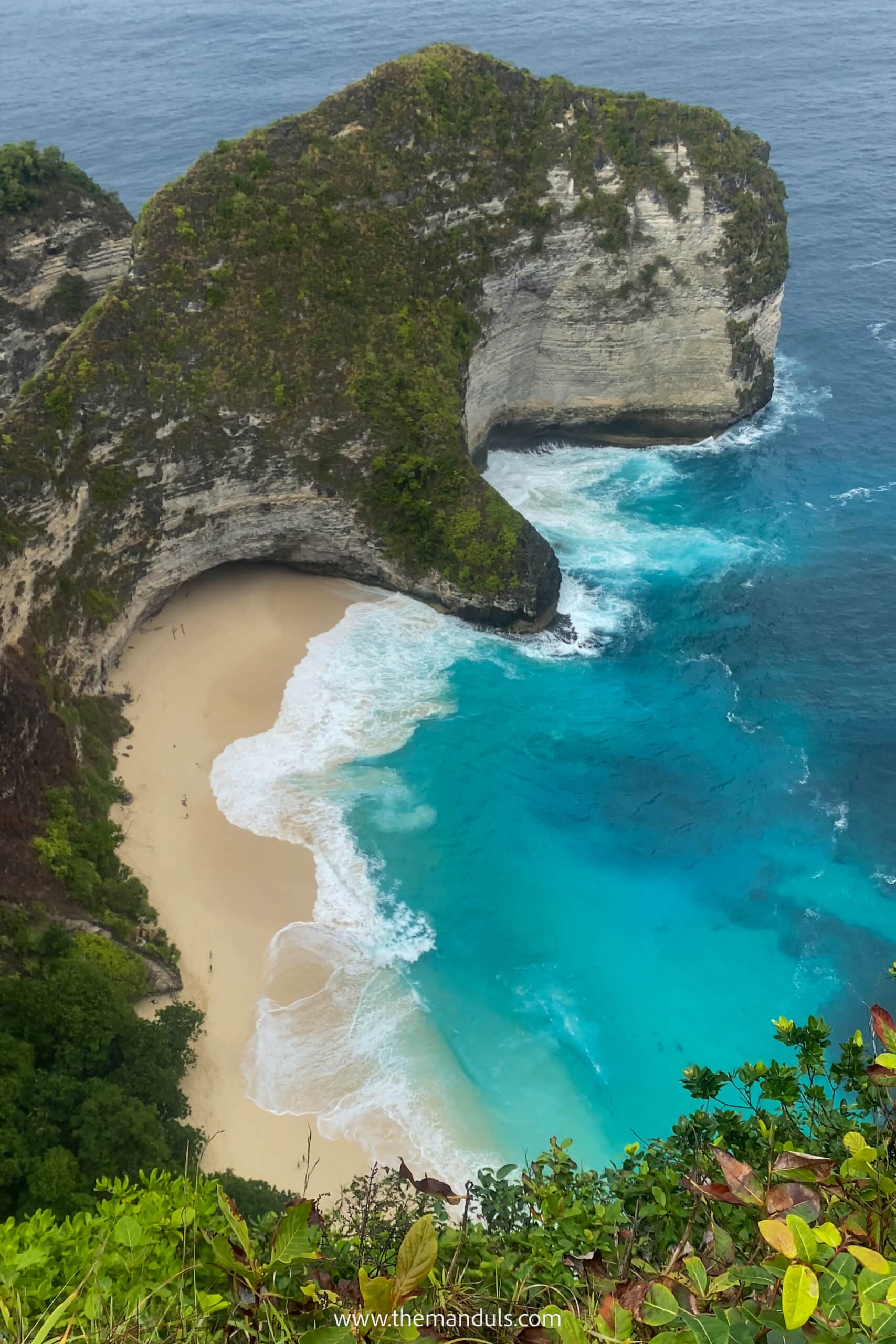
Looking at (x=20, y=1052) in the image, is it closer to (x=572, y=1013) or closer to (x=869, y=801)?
(x=572, y=1013)

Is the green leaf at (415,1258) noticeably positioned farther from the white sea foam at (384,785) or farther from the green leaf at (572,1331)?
the white sea foam at (384,785)

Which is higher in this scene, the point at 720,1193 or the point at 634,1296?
the point at 720,1193

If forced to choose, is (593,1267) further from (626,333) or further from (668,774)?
(626,333)

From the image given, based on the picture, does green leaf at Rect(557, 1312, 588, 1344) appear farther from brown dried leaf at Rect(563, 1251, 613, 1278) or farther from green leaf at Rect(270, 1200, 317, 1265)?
green leaf at Rect(270, 1200, 317, 1265)

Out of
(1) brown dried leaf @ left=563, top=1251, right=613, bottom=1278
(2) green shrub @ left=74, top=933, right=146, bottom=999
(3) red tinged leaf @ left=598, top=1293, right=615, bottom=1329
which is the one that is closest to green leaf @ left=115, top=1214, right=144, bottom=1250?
(1) brown dried leaf @ left=563, top=1251, right=613, bottom=1278

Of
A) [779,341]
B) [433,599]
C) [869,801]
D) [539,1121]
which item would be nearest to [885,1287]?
[539,1121]

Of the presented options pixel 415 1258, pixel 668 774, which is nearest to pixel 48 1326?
pixel 415 1258
